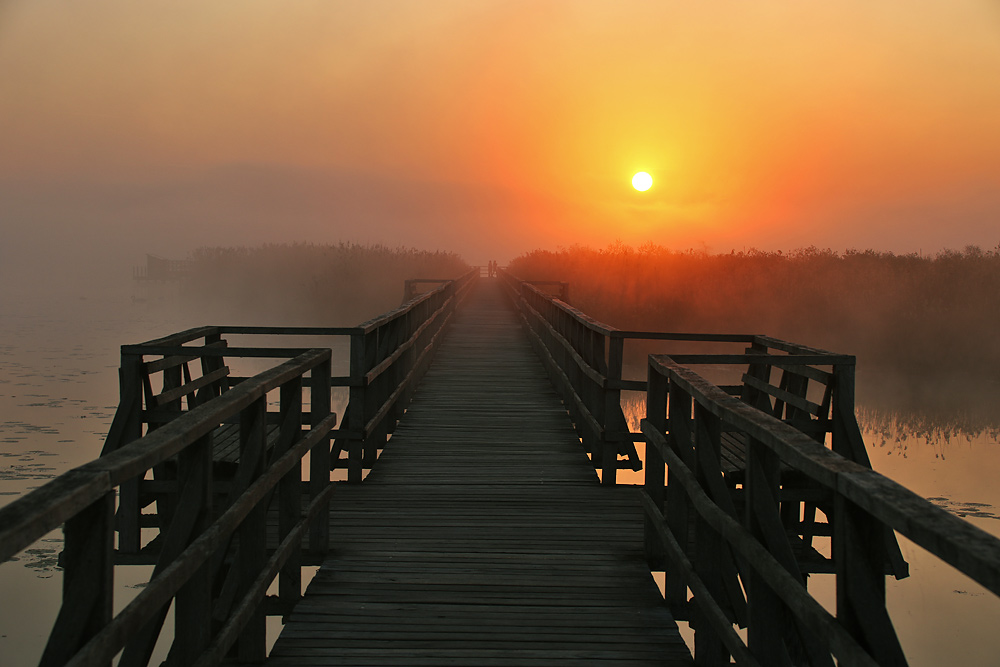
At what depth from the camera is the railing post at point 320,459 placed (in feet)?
14.7

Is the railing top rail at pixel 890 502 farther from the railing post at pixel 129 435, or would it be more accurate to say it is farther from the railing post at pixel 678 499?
the railing post at pixel 129 435

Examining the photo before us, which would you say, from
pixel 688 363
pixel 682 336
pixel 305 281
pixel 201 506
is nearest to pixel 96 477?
pixel 201 506

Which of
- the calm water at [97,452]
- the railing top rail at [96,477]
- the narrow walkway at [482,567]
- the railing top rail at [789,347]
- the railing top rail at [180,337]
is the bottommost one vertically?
the calm water at [97,452]

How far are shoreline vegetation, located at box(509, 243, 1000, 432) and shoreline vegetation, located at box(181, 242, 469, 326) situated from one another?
1082cm

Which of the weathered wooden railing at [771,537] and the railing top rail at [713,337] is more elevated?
the railing top rail at [713,337]

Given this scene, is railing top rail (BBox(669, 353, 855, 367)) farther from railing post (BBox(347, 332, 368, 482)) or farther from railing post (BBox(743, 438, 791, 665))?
railing post (BBox(347, 332, 368, 482))

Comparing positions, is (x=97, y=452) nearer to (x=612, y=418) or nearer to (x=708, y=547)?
(x=612, y=418)

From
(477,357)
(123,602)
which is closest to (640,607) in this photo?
(123,602)

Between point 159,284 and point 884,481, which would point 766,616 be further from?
point 159,284

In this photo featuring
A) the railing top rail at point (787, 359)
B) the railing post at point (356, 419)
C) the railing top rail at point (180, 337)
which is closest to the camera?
the railing top rail at point (787, 359)

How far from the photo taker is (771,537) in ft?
8.52

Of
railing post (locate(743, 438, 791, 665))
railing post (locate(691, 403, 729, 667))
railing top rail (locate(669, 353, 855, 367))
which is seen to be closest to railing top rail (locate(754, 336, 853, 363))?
railing top rail (locate(669, 353, 855, 367))

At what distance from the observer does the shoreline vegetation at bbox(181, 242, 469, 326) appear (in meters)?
33.7

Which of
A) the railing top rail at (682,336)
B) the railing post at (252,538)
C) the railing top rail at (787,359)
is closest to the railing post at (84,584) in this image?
the railing post at (252,538)
